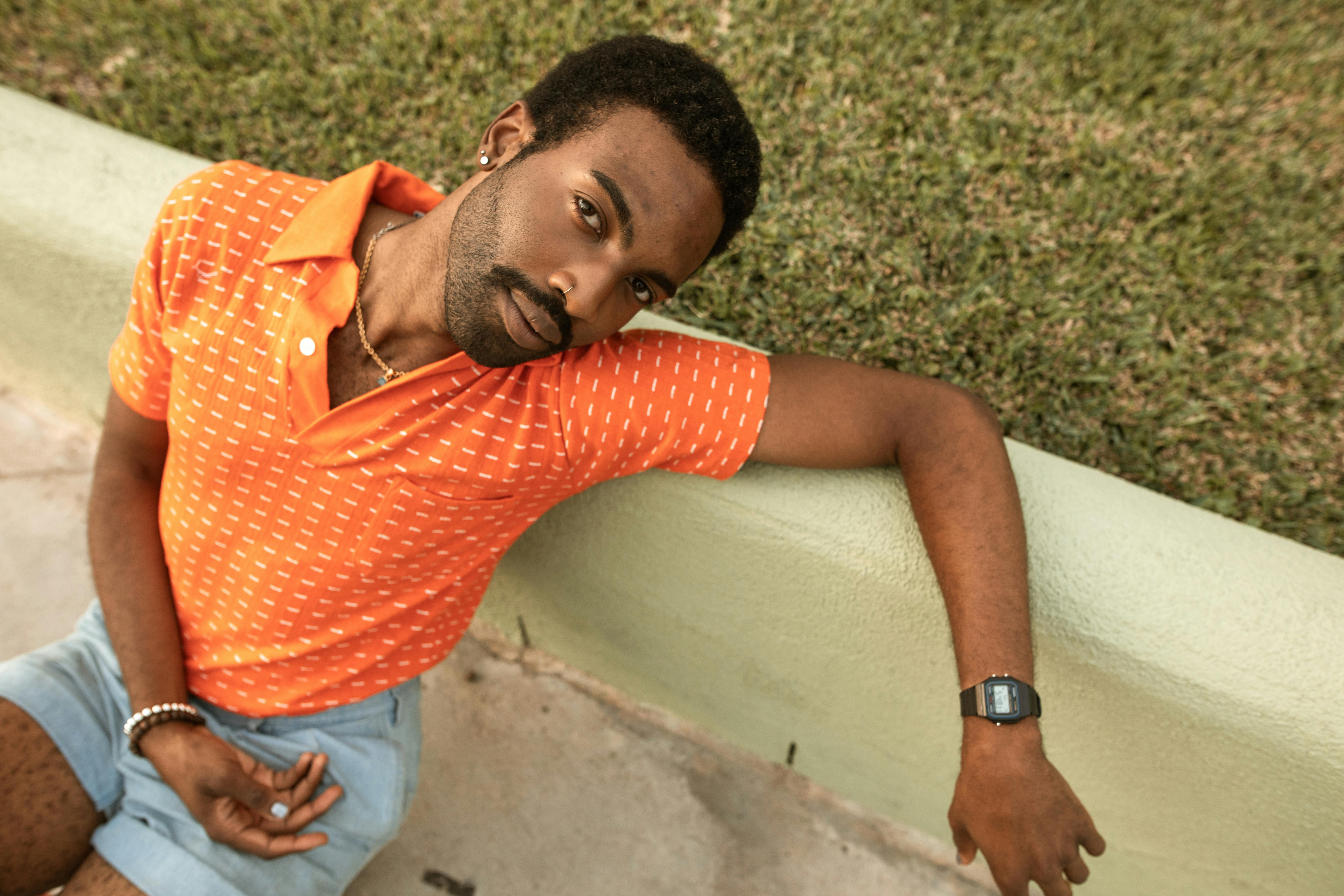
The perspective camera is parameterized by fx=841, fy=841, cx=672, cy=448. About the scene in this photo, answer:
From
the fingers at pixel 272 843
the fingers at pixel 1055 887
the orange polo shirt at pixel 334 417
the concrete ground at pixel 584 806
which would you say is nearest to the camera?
the fingers at pixel 1055 887

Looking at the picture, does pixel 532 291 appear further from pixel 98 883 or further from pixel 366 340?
pixel 98 883

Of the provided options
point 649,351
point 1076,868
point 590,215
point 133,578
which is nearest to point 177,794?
point 133,578

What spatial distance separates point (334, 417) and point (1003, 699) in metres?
1.24

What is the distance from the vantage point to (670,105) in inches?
54.4

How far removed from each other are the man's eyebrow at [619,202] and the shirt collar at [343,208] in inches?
18.3

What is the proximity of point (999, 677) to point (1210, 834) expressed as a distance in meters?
0.80

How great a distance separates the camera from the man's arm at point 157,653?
5.41 feet

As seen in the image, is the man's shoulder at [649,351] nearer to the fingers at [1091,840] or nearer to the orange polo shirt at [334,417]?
the orange polo shirt at [334,417]

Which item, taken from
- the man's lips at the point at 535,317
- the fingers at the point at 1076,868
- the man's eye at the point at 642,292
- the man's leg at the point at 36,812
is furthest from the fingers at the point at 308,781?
the fingers at the point at 1076,868

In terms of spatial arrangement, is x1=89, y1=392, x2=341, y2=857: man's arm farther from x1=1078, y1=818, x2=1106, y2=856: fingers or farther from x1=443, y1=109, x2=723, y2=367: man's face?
x1=1078, y1=818, x2=1106, y2=856: fingers

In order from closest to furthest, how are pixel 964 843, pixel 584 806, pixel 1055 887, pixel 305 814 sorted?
1. pixel 1055 887
2. pixel 964 843
3. pixel 305 814
4. pixel 584 806

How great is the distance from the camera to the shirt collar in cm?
154

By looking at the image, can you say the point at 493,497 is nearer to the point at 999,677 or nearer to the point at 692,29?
the point at 999,677

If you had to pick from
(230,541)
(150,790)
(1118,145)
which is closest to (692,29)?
(1118,145)
